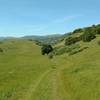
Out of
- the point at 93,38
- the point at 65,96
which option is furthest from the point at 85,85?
the point at 93,38

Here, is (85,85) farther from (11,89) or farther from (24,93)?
(11,89)

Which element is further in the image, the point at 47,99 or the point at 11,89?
the point at 11,89

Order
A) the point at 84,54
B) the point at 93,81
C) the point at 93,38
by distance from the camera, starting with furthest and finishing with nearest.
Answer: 1. the point at 93,38
2. the point at 84,54
3. the point at 93,81

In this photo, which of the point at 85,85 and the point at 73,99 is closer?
the point at 73,99

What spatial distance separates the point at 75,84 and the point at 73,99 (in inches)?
294

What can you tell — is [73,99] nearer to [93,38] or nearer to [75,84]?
[75,84]

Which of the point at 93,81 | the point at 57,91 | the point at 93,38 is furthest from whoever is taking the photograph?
the point at 93,38

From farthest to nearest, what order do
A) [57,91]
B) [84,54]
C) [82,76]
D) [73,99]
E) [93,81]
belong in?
[84,54] < [82,76] < [93,81] < [57,91] < [73,99]

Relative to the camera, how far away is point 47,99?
31.0m

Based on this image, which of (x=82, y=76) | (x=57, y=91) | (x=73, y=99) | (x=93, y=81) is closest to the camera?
(x=73, y=99)

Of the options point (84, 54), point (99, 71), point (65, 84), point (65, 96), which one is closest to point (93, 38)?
point (84, 54)

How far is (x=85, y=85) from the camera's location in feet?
116

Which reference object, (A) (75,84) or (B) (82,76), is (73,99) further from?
(B) (82,76)

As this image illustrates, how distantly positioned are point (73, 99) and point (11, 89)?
1171cm
